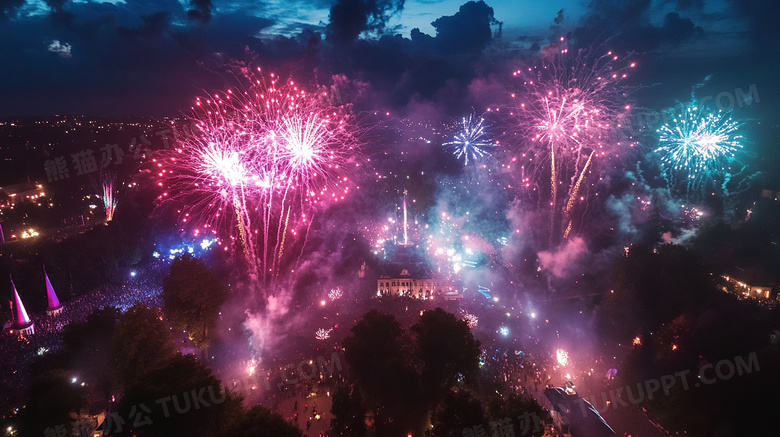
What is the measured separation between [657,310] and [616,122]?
10.2 meters

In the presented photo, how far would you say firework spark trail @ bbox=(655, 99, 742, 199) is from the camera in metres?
23.3

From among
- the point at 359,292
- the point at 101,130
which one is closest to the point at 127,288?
the point at 359,292

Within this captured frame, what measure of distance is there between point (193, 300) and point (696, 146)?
3322cm

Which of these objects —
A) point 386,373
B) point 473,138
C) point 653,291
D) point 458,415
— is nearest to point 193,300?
point 386,373

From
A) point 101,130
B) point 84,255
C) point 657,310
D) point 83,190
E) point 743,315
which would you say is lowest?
point 657,310

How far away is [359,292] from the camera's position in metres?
28.4

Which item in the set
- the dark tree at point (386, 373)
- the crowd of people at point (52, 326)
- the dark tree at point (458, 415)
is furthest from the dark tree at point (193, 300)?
the dark tree at point (458, 415)

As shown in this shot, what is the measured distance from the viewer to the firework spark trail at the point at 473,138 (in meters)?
38.5

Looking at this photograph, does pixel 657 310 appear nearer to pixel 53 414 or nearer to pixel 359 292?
pixel 359 292

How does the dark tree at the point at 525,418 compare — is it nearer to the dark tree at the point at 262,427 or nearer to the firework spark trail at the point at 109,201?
the dark tree at the point at 262,427

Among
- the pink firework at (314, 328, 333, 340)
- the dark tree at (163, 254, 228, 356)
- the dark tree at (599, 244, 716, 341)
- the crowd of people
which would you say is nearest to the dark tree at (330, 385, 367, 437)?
the pink firework at (314, 328, 333, 340)

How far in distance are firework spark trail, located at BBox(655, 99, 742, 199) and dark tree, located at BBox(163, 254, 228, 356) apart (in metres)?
30.0

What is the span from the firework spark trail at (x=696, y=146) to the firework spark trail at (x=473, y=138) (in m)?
16.4

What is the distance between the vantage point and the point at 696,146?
970 inches
